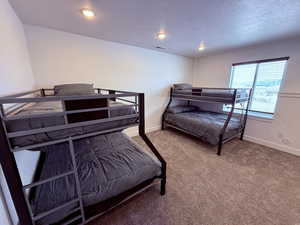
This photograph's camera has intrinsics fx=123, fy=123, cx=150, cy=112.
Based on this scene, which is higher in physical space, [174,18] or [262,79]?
[174,18]

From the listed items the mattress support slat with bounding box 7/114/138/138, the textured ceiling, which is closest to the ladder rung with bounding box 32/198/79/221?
the mattress support slat with bounding box 7/114/138/138

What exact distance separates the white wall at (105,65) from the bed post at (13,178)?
1783mm

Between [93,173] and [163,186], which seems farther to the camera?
[163,186]

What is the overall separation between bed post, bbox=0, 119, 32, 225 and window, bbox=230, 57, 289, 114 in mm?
4104

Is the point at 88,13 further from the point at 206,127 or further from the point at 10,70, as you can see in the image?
the point at 206,127

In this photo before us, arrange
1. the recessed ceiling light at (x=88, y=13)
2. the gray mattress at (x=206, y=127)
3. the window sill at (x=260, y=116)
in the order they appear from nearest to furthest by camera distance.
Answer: the recessed ceiling light at (x=88, y=13) < the gray mattress at (x=206, y=127) < the window sill at (x=260, y=116)

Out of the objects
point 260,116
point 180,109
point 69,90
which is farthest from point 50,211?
point 260,116

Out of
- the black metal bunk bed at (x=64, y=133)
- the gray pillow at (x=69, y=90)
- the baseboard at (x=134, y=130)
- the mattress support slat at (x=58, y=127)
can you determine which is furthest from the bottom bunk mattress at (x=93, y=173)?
the baseboard at (x=134, y=130)

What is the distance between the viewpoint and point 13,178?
2.62 ft

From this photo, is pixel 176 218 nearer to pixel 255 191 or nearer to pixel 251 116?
pixel 255 191

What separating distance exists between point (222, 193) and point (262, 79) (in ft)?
9.13

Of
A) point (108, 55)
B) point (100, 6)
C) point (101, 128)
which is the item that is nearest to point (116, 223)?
point (101, 128)

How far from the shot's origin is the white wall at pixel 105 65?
2043 mm

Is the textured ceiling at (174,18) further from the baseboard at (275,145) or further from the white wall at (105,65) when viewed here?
the baseboard at (275,145)
